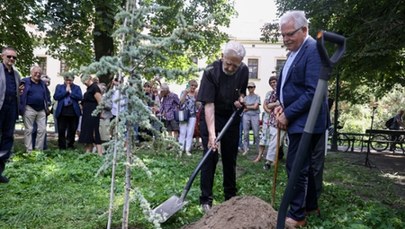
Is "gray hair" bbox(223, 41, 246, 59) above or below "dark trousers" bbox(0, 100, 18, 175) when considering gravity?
above

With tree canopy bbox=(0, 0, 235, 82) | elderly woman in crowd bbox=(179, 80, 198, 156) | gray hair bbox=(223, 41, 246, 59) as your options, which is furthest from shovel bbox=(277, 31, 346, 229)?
elderly woman in crowd bbox=(179, 80, 198, 156)

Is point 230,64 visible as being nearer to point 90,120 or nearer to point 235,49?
point 235,49

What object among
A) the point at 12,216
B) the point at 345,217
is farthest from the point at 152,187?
the point at 345,217

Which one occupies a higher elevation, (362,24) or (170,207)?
(362,24)

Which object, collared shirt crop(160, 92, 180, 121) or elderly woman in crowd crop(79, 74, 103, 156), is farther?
collared shirt crop(160, 92, 180, 121)

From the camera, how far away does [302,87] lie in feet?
11.1

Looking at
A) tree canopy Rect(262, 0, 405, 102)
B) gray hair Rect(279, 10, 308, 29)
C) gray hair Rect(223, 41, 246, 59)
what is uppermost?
tree canopy Rect(262, 0, 405, 102)

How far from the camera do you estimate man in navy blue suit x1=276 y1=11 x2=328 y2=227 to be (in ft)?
10.7

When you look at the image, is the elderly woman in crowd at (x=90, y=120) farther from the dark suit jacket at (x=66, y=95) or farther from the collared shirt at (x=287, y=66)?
the collared shirt at (x=287, y=66)

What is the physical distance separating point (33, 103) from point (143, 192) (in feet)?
14.0

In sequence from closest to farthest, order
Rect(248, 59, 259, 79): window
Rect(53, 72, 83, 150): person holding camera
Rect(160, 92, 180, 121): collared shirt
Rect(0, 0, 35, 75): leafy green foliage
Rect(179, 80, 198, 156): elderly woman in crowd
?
1. Rect(53, 72, 83, 150): person holding camera
2. Rect(179, 80, 198, 156): elderly woman in crowd
3. Rect(160, 92, 180, 121): collared shirt
4. Rect(0, 0, 35, 75): leafy green foliage
5. Rect(248, 59, 259, 79): window

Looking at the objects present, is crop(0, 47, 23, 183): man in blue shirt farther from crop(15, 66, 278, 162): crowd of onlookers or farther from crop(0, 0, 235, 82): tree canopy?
crop(15, 66, 278, 162): crowd of onlookers

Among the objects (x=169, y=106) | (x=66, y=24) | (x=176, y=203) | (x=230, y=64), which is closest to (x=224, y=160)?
(x=176, y=203)

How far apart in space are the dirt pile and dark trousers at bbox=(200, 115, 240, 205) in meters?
0.82
